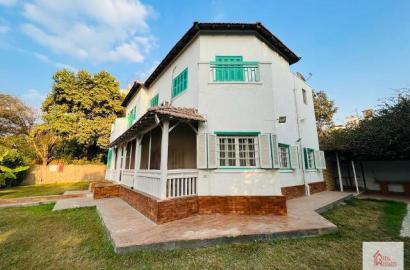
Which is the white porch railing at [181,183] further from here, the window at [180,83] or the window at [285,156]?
the window at [285,156]

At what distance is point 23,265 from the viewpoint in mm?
4285

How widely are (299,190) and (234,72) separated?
7.73m

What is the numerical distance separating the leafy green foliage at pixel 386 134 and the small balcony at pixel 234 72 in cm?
1040

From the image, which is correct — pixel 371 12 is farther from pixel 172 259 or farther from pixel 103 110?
pixel 103 110

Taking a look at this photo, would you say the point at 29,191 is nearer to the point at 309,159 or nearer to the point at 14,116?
the point at 14,116

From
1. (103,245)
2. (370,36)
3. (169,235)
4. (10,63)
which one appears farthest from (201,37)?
(10,63)

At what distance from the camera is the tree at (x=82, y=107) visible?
22.5 meters

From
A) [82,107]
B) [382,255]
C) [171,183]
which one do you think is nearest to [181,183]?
[171,183]

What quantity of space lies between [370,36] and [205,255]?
14862mm

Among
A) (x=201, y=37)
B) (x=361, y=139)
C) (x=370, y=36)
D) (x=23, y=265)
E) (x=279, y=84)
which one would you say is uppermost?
(x=370, y=36)

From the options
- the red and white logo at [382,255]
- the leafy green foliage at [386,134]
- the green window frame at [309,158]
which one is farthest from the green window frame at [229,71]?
the leafy green foliage at [386,134]

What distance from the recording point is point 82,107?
77.9 ft

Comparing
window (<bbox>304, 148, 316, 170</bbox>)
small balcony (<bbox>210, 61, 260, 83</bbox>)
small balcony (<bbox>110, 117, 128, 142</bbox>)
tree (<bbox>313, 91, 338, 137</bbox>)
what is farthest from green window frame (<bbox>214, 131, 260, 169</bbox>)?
tree (<bbox>313, 91, 338, 137</bbox>)

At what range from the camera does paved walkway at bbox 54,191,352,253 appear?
4.91 m
